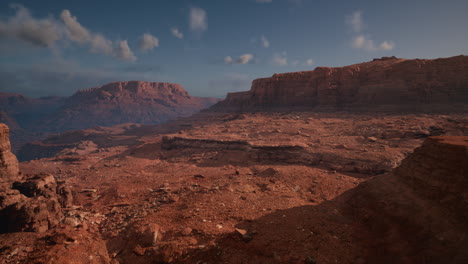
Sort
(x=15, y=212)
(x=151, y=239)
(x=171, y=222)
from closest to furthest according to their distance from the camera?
(x=151, y=239)
(x=15, y=212)
(x=171, y=222)

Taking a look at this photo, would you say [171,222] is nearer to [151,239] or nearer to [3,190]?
[151,239]

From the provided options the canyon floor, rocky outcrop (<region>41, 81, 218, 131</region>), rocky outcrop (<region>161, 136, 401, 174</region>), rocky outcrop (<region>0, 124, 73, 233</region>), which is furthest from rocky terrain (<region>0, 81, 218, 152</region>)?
rocky outcrop (<region>0, 124, 73, 233</region>)

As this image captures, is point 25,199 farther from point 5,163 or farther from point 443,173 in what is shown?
point 443,173

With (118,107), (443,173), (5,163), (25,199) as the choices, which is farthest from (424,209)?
(118,107)

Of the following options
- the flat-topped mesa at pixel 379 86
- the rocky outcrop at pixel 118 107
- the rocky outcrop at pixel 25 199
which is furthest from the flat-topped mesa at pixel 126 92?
the rocky outcrop at pixel 25 199

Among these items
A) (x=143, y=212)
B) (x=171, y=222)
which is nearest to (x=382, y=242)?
(x=171, y=222)

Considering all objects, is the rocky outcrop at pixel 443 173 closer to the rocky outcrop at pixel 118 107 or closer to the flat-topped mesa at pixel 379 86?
the flat-topped mesa at pixel 379 86

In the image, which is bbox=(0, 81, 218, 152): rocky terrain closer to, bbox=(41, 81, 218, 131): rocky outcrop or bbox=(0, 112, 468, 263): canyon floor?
bbox=(41, 81, 218, 131): rocky outcrop

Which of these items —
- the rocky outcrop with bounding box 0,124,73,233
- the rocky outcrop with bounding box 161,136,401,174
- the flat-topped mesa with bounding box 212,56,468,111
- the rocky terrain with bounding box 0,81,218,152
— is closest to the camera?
the rocky outcrop with bounding box 0,124,73,233
